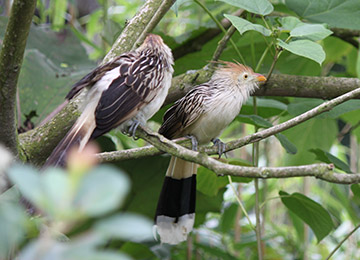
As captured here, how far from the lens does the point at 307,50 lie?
1730 millimetres

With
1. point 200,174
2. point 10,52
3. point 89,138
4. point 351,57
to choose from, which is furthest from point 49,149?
point 351,57

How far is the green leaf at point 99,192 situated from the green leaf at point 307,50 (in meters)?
1.35

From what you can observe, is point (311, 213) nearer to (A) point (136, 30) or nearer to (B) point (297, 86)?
(B) point (297, 86)

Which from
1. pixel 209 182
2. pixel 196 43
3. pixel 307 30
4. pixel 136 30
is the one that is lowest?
pixel 209 182

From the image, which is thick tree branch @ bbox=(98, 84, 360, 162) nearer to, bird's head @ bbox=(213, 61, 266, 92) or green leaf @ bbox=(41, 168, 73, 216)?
bird's head @ bbox=(213, 61, 266, 92)

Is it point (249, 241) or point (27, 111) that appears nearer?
point (27, 111)

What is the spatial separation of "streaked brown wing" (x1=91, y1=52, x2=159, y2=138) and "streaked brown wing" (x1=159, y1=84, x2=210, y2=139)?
0.41 meters

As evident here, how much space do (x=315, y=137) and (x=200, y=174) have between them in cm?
83

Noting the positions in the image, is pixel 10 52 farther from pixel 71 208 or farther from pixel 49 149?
pixel 71 208

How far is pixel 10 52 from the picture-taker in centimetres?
155

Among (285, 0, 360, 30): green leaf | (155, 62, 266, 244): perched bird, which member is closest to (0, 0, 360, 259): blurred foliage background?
(285, 0, 360, 30): green leaf

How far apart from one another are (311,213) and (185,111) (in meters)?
0.82

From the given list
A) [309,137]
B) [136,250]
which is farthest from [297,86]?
[136,250]

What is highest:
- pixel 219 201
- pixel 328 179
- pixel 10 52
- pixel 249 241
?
pixel 10 52
